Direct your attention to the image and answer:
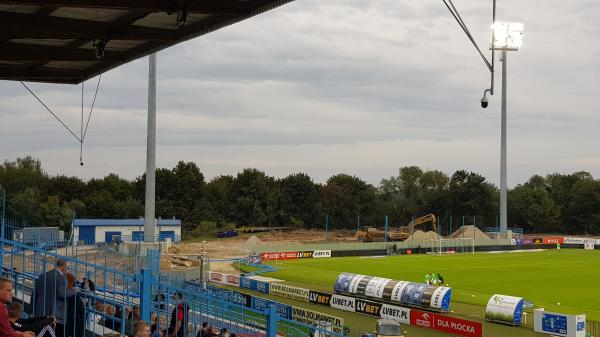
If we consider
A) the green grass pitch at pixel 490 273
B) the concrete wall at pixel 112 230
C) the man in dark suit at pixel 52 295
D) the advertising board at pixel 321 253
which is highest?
the man in dark suit at pixel 52 295

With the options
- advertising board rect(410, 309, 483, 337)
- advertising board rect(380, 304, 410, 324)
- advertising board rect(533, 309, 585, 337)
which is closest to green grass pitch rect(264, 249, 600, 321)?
advertising board rect(380, 304, 410, 324)

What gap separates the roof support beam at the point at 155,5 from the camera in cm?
1108

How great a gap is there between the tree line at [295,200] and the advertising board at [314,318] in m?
61.7

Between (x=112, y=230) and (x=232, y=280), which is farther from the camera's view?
(x=112, y=230)

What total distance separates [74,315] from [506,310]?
982 inches

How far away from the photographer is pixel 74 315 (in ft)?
34.0

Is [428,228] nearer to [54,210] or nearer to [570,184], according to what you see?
[570,184]

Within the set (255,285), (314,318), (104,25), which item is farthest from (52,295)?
(255,285)

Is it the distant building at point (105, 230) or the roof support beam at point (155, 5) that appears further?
the distant building at point (105, 230)

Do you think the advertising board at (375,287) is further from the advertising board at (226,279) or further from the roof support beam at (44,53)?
the roof support beam at (44,53)

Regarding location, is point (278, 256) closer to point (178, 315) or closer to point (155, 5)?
point (178, 315)

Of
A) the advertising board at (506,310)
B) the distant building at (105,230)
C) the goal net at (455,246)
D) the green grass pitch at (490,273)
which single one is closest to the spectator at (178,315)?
the advertising board at (506,310)

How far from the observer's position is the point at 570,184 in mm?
141500

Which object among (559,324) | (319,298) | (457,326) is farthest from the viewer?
(319,298)
